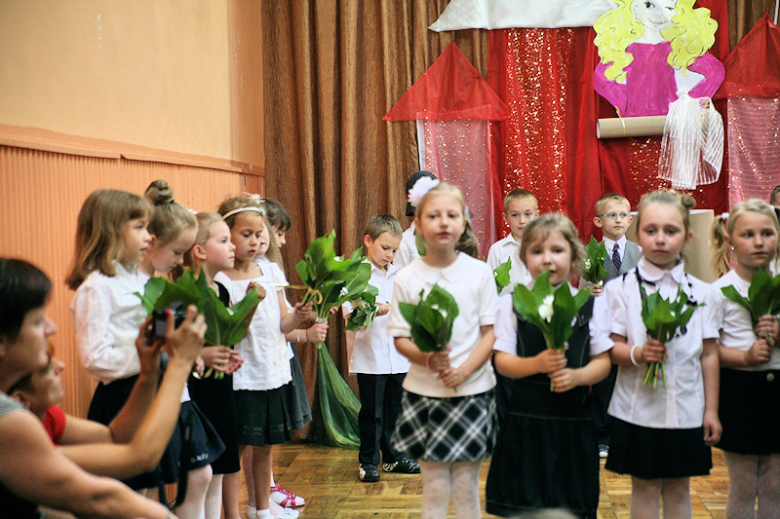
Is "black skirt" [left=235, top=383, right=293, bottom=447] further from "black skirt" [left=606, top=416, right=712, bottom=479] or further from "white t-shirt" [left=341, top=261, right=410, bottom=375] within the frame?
"black skirt" [left=606, top=416, right=712, bottom=479]

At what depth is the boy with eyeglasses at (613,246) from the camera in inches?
156

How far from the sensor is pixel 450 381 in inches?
89.7

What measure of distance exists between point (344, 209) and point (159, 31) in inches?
73.7

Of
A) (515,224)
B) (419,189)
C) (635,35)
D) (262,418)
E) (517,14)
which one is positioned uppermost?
(517,14)

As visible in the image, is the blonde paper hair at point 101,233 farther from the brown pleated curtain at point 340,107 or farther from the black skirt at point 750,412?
the brown pleated curtain at point 340,107

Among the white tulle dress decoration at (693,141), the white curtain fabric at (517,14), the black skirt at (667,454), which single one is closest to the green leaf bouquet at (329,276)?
the black skirt at (667,454)

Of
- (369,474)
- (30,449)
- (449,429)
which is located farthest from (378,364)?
(30,449)

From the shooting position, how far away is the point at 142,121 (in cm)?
313

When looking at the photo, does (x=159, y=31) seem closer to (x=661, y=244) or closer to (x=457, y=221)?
(x=457, y=221)

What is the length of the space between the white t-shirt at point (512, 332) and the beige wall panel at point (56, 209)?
1.54 meters

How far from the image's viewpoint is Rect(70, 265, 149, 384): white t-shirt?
2.16m

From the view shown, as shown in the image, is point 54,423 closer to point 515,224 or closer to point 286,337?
point 286,337

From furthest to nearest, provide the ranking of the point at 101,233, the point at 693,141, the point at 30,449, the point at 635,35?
the point at 635,35
the point at 693,141
the point at 101,233
the point at 30,449

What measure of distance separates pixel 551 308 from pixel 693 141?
3.04 metres
